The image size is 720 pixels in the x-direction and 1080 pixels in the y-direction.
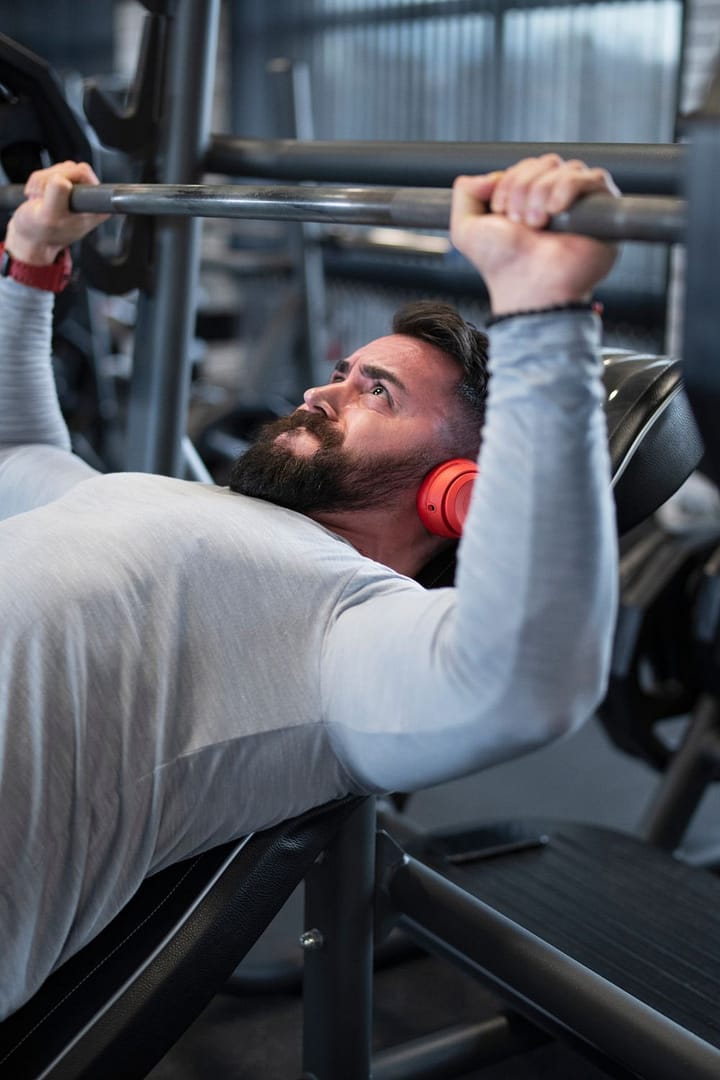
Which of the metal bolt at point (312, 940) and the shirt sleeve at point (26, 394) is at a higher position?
the shirt sleeve at point (26, 394)

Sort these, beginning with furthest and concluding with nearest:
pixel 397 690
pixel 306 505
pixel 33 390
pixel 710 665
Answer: pixel 710 665, pixel 33 390, pixel 306 505, pixel 397 690

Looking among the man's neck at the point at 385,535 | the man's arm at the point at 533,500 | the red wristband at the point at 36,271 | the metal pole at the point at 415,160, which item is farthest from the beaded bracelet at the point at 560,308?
the red wristband at the point at 36,271

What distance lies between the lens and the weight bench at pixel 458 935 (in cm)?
118

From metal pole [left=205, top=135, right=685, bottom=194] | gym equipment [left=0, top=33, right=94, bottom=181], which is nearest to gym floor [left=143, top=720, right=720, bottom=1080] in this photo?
metal pole [left=205, top=135, right=685, bottom=194]

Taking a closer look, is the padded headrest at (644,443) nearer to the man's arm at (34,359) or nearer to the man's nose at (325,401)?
the man's nose at (325,401)

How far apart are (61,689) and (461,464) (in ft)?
1.76

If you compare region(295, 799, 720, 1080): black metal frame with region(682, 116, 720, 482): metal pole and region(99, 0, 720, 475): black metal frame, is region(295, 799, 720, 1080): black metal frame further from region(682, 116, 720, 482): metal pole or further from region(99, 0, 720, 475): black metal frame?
region(99, 0, 720, 475): black metal frame

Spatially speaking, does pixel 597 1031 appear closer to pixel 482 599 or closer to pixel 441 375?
pixel 482 599

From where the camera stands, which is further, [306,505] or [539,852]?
[539,852]

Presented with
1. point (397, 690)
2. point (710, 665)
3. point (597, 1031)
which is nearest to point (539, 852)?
point (597, 1031)

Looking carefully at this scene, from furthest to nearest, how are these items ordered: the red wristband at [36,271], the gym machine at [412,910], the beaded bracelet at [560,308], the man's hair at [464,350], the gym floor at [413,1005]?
the gym floor at [413,1005]
the red wristband at [36,271]
the man's hair at [464,350]
the gym machine at [412,910]
the beaded bracelet at [560,308]

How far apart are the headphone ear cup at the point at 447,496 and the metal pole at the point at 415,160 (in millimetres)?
368

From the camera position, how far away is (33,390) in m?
1.72

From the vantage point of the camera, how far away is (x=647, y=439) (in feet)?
4.81
